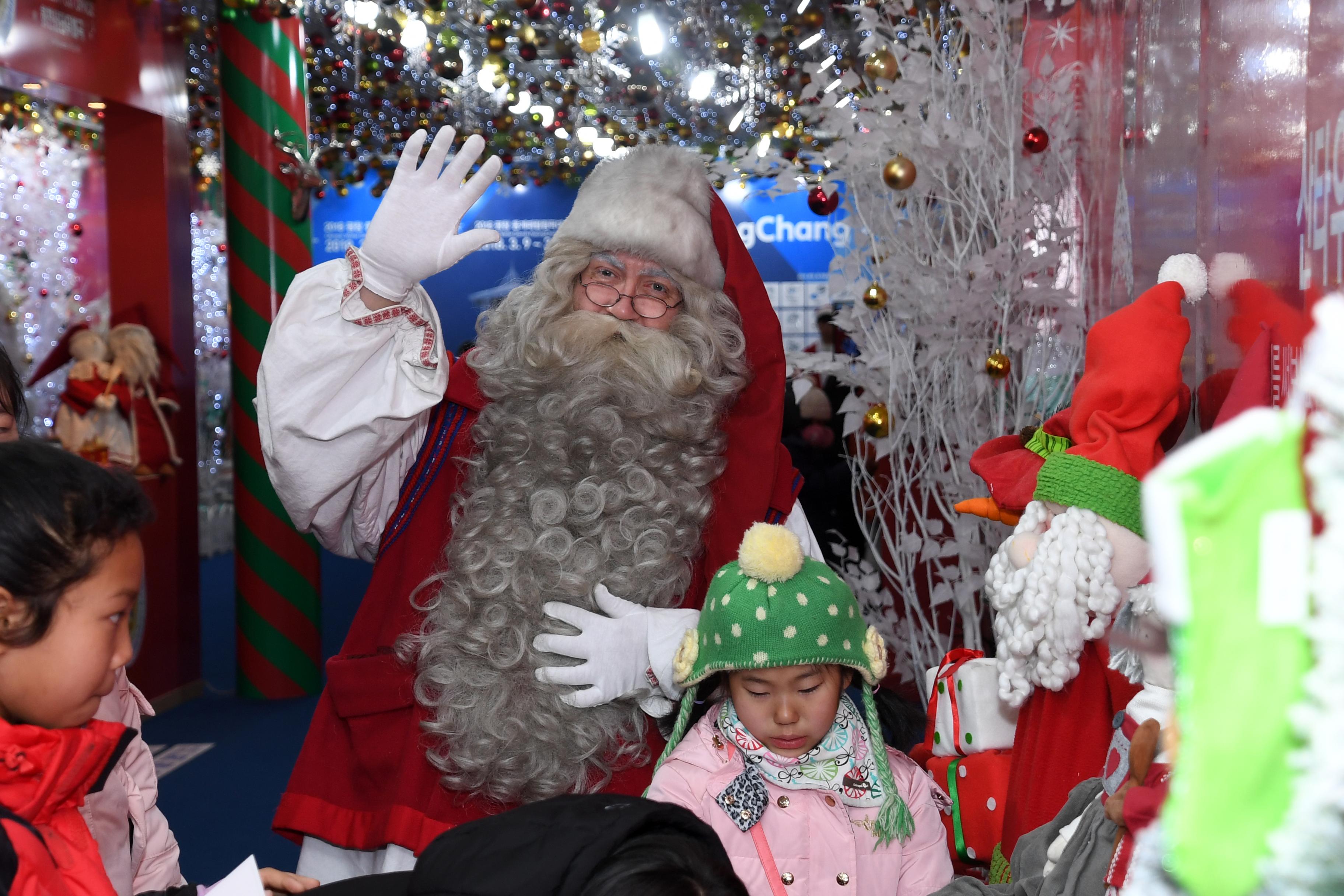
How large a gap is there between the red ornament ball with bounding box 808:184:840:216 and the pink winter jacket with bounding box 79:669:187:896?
8.69 ft

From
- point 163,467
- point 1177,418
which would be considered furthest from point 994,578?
point 163,467

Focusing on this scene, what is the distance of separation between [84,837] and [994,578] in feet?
→ 4.14

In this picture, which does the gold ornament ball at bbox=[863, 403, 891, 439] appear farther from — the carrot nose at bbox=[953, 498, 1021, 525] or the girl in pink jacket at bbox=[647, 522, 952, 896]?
the girl in pink jacket at bbox=[647, 522, 952, 896]

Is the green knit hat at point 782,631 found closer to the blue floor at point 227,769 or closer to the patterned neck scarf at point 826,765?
the patterned neck scarf at point 826,765

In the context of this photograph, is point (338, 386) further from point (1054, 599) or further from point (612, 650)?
point (1054, 599)

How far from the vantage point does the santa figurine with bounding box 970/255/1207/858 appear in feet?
5.37

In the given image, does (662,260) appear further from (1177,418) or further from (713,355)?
(1177,418)

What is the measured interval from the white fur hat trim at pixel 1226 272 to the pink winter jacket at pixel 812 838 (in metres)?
0.90

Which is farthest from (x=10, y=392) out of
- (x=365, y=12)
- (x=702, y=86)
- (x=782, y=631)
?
(x=702, y=86)

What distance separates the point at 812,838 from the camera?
176 cm

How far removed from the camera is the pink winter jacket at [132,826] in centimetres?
139

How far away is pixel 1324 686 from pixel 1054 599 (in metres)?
1.28

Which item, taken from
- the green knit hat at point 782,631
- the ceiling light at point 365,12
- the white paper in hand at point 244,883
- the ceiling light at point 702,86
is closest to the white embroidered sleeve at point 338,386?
the green knit hat at point 782,631

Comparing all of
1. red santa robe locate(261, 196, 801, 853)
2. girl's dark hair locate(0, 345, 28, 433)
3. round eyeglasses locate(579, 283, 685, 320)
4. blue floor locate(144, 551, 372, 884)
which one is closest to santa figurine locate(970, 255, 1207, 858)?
red santa robe locate(261, 196, 801, 853)
